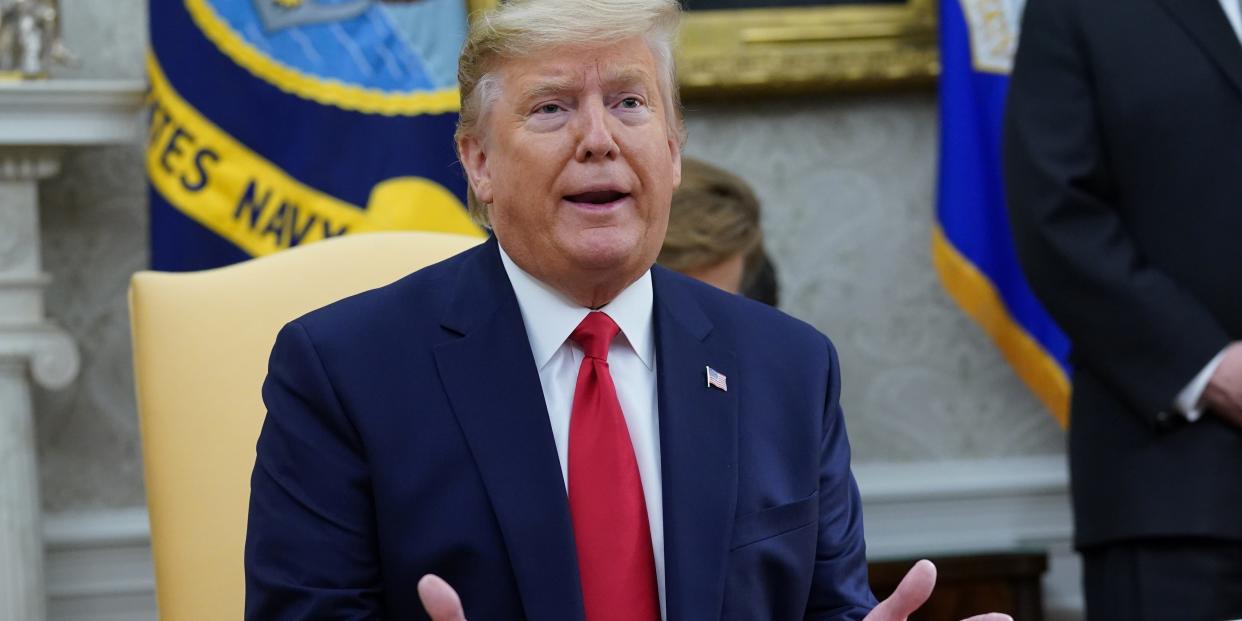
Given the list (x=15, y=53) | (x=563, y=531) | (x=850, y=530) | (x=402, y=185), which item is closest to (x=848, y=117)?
(x=402, y=185)

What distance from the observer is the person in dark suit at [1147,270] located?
292 centimetres

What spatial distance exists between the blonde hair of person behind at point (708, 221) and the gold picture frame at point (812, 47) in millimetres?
1074

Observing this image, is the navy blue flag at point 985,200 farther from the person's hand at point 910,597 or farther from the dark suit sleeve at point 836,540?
the person's hand at point 910,597

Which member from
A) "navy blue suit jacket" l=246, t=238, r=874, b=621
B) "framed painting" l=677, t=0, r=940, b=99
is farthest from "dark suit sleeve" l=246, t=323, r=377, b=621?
"framed painting" l=677, t=0, r=940, b=99

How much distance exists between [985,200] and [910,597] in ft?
7.86

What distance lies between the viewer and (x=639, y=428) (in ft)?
5.47

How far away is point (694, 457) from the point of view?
1.63 meters

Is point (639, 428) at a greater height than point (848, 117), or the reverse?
point (639, 428)

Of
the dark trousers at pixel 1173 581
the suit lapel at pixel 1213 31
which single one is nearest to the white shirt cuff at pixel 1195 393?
the dark trousers at pixel 1173 581

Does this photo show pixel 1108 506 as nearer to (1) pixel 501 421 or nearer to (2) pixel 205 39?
(1) pixel 501 421

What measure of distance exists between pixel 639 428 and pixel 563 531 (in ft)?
0.54

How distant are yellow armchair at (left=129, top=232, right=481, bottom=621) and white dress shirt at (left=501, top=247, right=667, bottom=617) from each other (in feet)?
1.17

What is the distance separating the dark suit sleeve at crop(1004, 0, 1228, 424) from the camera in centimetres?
291

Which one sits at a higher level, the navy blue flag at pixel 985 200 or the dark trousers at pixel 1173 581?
the navy blue flag at pixel 985 200
